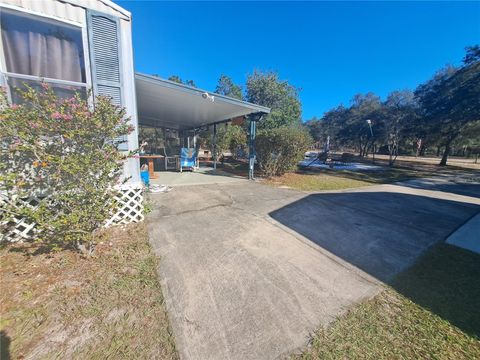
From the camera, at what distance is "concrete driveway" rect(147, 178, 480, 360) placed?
5.47 feet

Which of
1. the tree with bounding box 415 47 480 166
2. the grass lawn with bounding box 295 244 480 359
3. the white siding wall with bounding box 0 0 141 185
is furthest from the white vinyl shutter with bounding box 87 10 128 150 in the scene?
the tree with bounding box 415 47 480 166

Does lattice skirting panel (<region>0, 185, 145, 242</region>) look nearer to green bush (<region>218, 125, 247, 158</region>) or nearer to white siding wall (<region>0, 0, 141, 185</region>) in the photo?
white siding wall (<region>0, 0, 141, 185</region>)

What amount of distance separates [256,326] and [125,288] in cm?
141

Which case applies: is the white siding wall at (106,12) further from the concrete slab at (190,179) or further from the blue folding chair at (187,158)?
the blue folding chair at (187,158)

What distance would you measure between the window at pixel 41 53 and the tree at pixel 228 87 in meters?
23.8

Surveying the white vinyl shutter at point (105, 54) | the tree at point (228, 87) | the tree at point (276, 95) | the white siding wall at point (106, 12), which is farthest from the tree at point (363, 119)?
the white vinyl shutter at point (105, 54)

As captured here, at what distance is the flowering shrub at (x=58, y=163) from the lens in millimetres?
2205

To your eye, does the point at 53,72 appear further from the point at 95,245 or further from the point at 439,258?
the point at 439,258

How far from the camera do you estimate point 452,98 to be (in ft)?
45.6

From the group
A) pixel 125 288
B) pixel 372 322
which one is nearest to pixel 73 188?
pixel 125 288

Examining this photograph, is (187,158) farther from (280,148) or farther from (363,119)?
(363,119)

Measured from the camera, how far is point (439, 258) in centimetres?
280

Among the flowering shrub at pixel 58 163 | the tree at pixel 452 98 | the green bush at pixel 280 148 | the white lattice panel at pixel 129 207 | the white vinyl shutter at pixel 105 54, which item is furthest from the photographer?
the tree at pixel 452 98

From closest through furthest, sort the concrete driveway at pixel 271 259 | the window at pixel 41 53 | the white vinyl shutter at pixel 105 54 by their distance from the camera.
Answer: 1. the concrete driveway at pixel 271 259
2. the window at pixel 41 53
3. the white vinyl shutter at pixel 105 54
